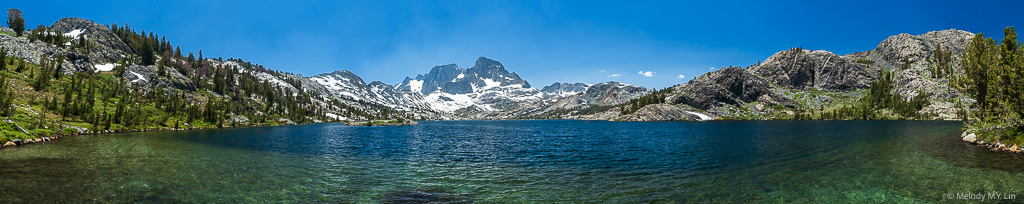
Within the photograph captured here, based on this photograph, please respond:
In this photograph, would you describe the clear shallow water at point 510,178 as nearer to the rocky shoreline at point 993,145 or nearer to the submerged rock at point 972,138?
the rocky shoreline at point 993,145

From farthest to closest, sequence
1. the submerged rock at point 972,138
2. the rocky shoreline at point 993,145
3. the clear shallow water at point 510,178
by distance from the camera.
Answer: the submerged rock at point 972,138 → the rocky shoreline at point 993,145 → the clear shallow water at point 510,178

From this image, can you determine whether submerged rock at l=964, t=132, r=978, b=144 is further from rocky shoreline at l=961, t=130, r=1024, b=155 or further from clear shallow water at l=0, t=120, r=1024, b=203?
clear shallow water at l=0, t=120, r=1024, b=203

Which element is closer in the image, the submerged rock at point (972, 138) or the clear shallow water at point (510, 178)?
the clear shallow water at point (510, 178)

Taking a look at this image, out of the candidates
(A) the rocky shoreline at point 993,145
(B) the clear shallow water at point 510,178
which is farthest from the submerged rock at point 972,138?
(B) the clear shallow water at point 510,178

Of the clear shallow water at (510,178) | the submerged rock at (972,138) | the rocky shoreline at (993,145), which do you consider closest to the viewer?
the clear shallow water at (510,178)

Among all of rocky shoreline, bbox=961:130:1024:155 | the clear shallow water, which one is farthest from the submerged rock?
the clear shallow water

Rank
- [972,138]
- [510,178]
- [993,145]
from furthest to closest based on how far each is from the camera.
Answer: [972,138]
[993,145]
[510,178]

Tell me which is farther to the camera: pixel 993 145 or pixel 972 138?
pixel 972 138

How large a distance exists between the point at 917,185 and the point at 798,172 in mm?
7318

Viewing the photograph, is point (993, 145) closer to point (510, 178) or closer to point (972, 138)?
point (972, 138)

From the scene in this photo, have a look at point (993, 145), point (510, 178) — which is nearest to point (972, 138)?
point (993, 145)

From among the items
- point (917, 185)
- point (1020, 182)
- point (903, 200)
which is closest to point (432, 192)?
point (903, 200)

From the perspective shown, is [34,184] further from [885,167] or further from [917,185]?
[885,167]

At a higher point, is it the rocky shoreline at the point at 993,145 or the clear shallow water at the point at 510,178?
the rocky shoreline at the point at 993,145
